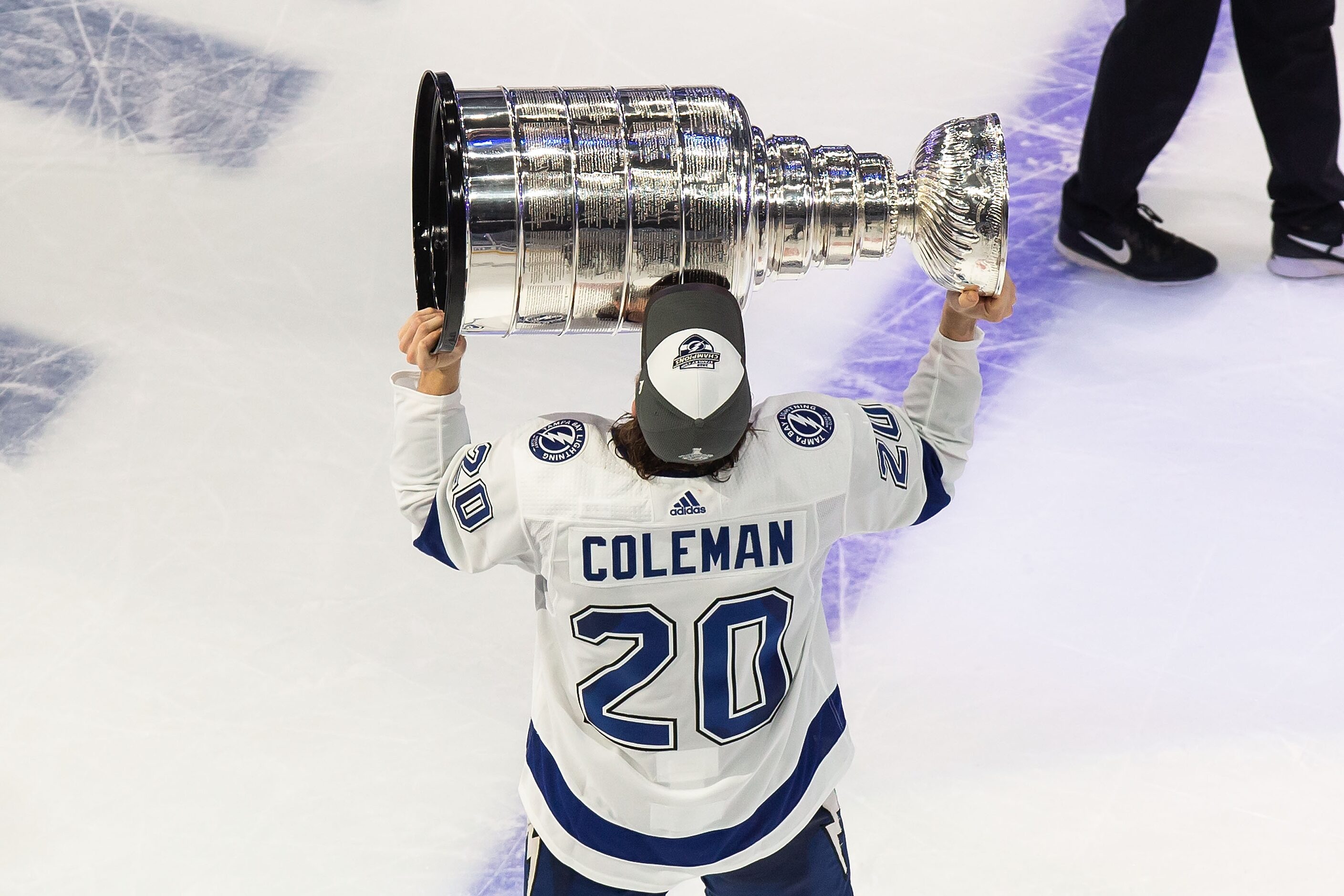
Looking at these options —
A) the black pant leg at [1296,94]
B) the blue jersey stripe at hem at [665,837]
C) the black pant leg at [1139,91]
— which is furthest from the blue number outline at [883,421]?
the black pant leg at [1296,94]

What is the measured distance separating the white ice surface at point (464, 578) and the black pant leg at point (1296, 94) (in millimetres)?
188

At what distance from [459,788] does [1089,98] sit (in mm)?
2309

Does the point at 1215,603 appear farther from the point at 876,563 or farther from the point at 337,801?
the point at 337,801

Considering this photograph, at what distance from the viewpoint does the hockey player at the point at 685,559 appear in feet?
4.23

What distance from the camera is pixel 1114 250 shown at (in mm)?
2941

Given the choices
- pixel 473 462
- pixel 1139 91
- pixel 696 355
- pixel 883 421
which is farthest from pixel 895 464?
pixel 1139 91

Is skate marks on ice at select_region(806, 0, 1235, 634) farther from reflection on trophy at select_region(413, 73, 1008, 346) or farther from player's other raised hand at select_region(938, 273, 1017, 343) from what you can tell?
reflection on trophy at select_region(413, 73, 1008, 346)

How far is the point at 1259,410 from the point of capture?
8.54ft

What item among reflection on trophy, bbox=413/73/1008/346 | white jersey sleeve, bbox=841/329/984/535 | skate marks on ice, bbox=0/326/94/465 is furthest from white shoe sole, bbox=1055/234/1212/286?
skate marks on ice, bbox=0/326/94/465

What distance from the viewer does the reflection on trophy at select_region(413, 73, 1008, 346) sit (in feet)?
4.14

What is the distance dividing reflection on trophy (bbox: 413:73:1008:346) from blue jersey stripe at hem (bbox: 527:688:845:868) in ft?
1.72

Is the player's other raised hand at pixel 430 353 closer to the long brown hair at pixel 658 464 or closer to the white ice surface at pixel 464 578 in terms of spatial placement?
the long brown hair at pixel 658 464

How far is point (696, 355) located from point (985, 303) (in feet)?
1.25

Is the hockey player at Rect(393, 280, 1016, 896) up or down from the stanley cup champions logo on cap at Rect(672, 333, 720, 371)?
A: down
